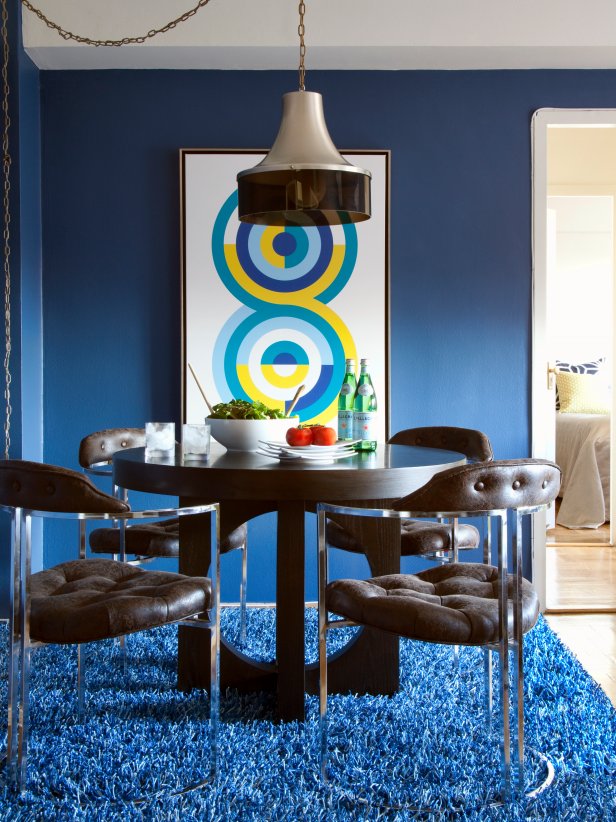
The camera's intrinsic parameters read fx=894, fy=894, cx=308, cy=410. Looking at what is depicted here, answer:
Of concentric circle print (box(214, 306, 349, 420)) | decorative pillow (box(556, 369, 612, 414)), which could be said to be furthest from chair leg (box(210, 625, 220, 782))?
decorative pillow (box(556, 369, 612, 414))

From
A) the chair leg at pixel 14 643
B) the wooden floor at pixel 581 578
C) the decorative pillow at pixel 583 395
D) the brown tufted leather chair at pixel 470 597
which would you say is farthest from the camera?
the decorative pillow at pixel 583 395

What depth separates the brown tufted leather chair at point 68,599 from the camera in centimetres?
204

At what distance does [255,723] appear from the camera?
262 cm

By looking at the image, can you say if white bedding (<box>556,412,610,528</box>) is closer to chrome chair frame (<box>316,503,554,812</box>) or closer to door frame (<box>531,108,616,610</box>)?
door frame (<box>531,108,616,610</box>)

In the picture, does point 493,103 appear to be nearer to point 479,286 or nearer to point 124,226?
point 479,286

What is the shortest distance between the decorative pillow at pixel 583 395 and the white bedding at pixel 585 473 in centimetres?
77

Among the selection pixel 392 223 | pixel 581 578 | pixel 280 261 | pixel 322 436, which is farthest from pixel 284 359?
pixel 581 578

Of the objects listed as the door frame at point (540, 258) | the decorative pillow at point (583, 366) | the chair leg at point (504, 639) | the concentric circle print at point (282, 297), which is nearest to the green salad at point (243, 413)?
the chair leg at point (504, 639)

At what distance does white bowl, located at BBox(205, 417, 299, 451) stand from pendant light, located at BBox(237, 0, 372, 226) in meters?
0.68

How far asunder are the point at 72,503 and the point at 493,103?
2955mm

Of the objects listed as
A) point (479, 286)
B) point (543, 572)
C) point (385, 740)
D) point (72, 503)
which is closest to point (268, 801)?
point (385, 740)

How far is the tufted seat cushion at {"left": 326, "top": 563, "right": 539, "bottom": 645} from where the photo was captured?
80.1 inches

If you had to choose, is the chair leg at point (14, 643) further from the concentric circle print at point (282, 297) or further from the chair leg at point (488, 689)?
the concentric circle print at point (282, 297)

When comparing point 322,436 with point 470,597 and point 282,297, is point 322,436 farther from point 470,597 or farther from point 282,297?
point 282,297
